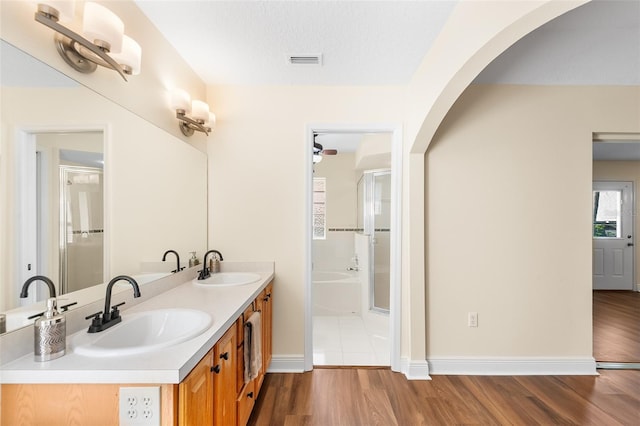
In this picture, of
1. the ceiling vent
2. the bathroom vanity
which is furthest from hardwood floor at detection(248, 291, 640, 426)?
the ceiling vent

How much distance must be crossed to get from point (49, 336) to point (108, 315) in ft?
0.92

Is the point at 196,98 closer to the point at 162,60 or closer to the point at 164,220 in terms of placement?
the point at 162,60

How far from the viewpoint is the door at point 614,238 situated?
17.4 feet

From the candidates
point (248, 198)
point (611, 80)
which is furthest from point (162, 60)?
point (611, 80)

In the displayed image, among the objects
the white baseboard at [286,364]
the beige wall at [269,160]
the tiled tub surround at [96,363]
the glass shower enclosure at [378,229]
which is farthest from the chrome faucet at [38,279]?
the glass shower enclosure at [378,229]

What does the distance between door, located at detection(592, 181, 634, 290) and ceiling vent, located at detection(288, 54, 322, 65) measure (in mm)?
6093

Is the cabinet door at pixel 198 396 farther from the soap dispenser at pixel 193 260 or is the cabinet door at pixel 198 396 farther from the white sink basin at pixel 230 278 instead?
the soap dispenser at pixel 193 260

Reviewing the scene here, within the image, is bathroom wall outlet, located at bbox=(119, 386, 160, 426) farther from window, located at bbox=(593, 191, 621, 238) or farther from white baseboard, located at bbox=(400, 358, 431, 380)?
window, located at bbox=(593, 191, 621, 238)

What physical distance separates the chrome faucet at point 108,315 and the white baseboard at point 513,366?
2.33 meters

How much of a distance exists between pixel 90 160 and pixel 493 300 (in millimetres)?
2968

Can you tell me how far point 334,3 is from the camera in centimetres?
161

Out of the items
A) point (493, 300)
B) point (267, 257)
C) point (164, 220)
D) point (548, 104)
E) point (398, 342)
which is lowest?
point (398, 342)

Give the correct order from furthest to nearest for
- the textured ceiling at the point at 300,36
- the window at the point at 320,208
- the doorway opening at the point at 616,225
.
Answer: the doorway opening at the point at 616,225 < the window at the point at 320,208 < the textured ceiling at the point at 300,36

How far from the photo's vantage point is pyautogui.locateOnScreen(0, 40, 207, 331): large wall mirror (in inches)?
37.7
